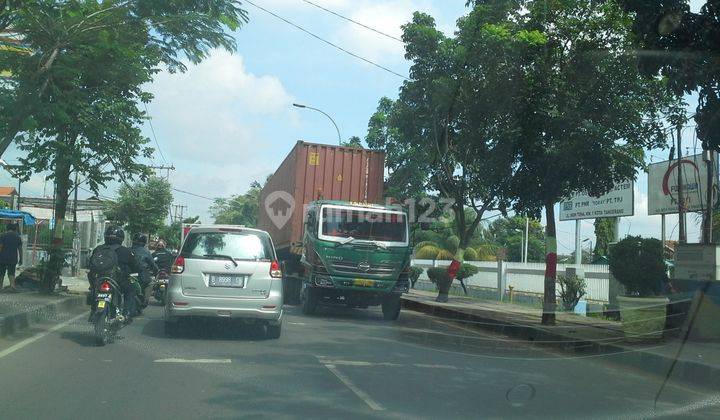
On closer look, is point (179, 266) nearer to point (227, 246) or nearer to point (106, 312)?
point (227, 246)

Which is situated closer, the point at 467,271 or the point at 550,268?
the point at 550,268

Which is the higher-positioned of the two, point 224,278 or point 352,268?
point 352,268

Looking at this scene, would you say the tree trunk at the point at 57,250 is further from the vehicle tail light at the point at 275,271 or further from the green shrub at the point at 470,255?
the green shrub at the point at 470,255

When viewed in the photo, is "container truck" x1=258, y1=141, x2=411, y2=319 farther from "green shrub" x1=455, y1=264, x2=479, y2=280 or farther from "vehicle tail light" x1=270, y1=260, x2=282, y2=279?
"green shrub" x1=455, y1=264, x2=479, y2=280

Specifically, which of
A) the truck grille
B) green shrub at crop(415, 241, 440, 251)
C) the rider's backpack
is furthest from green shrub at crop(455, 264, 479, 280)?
the rider's backpack

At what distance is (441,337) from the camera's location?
12812mm

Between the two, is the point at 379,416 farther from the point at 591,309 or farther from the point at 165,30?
the point at 591,309

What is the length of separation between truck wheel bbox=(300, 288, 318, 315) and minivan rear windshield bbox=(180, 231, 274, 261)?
4.34m

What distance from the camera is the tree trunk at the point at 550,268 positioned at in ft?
46.6

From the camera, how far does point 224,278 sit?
10.3 metres

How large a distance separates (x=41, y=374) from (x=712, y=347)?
9.75 metres

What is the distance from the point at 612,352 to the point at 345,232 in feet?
19.4

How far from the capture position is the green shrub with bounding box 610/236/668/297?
1308 cm

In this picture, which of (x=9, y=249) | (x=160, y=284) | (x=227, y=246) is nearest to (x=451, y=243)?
(x=160, y=284)
